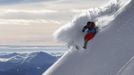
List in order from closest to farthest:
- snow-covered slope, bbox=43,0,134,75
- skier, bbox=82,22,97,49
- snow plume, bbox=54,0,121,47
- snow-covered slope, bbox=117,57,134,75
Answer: snow-covered slope, bbox=117,57,134,75 → snow-covered slope, bbox=43,0,134,75 → skier, bbox=82,22,97,49 → snow plume, bbox=54,0,121,47

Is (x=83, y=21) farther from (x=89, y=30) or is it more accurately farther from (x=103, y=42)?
(x=103, y=42)

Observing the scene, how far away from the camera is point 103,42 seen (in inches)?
387

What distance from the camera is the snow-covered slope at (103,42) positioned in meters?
9.35

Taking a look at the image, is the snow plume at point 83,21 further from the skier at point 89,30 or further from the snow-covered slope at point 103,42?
the skier at point 89,30

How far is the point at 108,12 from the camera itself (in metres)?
10.4

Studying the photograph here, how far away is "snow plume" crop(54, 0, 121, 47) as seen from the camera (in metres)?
10.2

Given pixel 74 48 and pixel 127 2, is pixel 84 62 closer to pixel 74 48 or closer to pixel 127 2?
pixel 74 48

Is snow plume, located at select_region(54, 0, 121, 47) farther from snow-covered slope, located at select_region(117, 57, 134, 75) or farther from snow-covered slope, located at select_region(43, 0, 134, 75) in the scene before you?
snow-covered slope, located at select_region(117, 57, 134, 75)

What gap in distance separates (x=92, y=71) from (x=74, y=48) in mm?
1150

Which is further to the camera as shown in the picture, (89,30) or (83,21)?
(83,21)

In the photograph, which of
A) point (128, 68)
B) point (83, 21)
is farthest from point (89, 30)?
point (128, 68)

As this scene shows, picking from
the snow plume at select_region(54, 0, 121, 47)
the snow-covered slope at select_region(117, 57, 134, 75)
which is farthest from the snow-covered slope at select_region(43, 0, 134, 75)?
the snow-covered slope at select_region(117, 57, 134, 75)

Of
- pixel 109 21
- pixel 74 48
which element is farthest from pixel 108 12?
pixel 74 48

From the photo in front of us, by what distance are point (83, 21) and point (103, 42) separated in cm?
61
